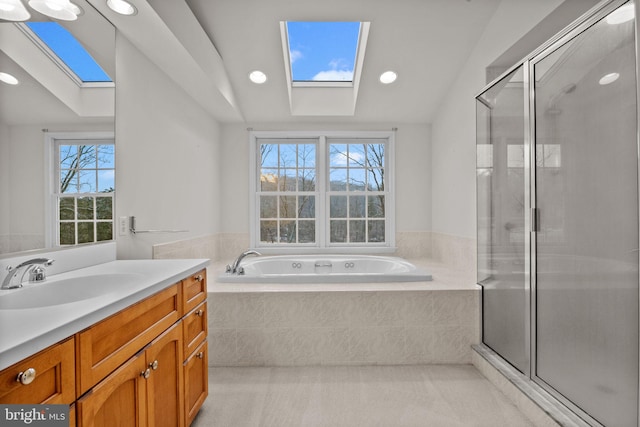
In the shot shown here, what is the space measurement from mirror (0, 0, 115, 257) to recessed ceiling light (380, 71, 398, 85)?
2369 millimetres

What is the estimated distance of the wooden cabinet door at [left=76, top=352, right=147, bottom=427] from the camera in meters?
0.90

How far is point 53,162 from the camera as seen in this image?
1.46m

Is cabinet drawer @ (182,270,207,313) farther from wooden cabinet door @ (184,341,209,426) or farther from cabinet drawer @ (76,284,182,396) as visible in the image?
wooden cabinet door @ (184,341,209,426)

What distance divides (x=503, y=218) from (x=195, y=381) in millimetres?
1992

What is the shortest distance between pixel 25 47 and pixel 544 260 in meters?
2.55

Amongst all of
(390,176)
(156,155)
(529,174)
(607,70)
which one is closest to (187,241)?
(156,155)

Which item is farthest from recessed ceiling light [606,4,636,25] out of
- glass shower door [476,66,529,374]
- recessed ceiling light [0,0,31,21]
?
recessed ceiling light [0,0,31,21]

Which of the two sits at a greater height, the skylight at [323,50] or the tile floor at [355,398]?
the skylight at [323,50]

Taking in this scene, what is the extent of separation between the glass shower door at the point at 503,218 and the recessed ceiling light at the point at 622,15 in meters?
0.55

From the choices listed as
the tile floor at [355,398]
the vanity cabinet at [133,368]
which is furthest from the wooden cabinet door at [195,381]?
the tile floor at [355,398]

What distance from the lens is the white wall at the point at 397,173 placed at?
3879mm

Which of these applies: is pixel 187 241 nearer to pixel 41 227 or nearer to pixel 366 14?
pixel 41 227

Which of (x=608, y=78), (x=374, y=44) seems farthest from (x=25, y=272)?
(x=374, y=44)

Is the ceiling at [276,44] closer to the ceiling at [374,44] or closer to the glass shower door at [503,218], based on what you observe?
the ceiling at [374,44]
